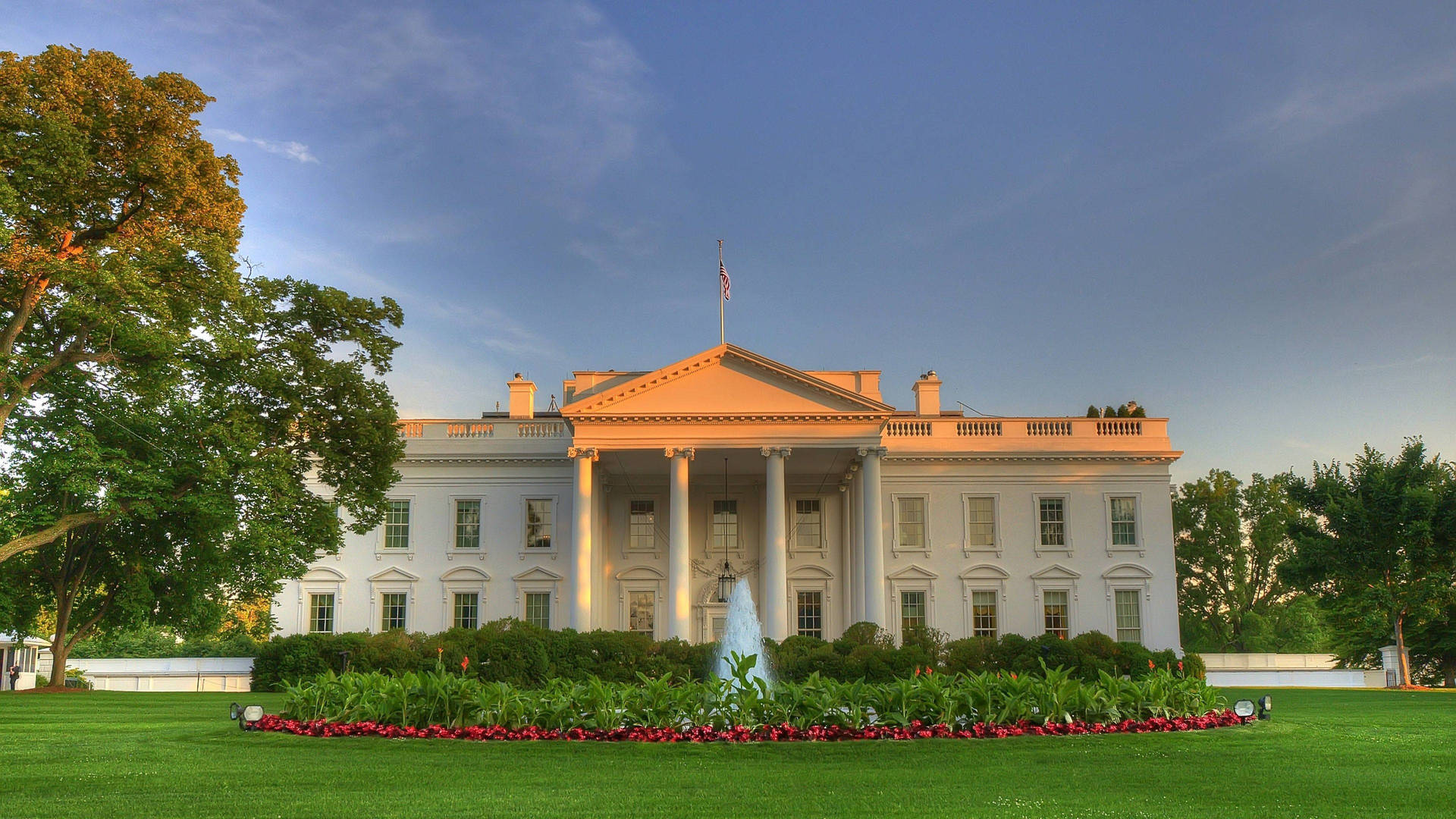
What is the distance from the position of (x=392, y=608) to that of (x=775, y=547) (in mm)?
14093

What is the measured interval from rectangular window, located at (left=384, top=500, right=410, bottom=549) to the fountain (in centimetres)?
1188

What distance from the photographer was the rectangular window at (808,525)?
3788 cm

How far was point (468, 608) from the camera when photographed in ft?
121

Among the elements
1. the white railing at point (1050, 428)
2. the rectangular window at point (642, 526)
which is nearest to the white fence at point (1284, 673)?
the white railing at point (1050, 428)

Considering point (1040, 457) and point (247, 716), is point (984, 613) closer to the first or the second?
point (1040, 457)

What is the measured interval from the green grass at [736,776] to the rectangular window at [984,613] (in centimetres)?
2098

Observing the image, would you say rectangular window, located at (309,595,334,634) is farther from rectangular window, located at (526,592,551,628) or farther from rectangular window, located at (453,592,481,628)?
rectangular window, located at (526,592,551,628)

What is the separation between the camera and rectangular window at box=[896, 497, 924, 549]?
122 feet

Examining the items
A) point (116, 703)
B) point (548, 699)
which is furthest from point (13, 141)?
point (548, 699)

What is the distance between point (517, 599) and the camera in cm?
3678

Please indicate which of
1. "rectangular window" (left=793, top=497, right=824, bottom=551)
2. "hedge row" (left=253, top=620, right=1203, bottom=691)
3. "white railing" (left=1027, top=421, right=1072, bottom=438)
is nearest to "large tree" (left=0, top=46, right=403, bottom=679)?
"hedge row" (left=253, top=620, right=1203, bottom=691)

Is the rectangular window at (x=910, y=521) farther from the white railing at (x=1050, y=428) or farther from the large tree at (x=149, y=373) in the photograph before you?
the large tree at (x=149, y=373)

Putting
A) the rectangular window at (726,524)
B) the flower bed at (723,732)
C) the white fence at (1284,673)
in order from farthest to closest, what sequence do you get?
1. the rectangular window at (726,524)
2. the white fence at (1284,673)
3. the flower bed at (723,732)

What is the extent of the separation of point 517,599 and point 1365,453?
2707 cm
